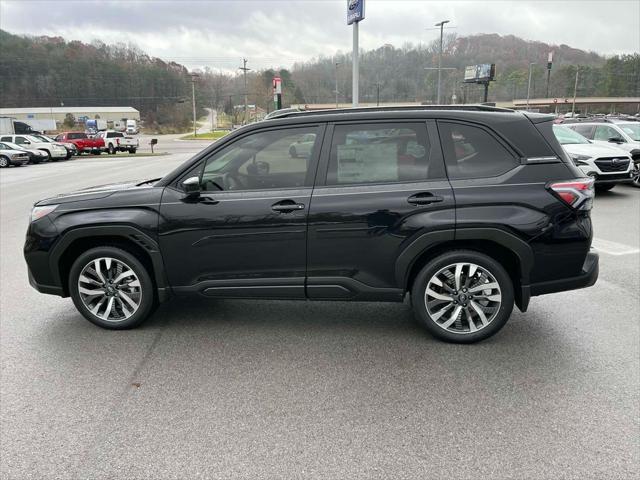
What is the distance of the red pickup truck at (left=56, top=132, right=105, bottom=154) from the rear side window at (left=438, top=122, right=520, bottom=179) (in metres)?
40.9

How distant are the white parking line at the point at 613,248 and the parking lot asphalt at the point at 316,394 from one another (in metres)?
2.18

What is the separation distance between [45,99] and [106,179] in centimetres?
12752

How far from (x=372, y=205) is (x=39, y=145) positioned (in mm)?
33727

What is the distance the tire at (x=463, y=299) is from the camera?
12.7ft

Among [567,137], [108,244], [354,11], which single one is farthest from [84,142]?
[108,244]

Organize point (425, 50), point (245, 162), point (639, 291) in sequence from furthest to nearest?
point (425, 50) → point (639, 291) → point (245, 162)

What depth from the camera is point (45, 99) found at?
12525cm

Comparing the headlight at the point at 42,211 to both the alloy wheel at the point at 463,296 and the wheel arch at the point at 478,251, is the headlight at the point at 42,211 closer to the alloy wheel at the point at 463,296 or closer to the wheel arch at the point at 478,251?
the wheel arch at the point at 478,251

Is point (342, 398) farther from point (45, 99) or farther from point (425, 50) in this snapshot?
point (45, 99)

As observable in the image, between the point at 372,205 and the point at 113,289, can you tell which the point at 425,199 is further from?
the point at 113,289

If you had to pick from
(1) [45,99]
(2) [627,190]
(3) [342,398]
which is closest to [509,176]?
(3) [342,398]

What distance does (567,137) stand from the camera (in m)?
13.7

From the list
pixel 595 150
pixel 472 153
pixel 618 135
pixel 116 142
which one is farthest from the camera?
pixel 116 142

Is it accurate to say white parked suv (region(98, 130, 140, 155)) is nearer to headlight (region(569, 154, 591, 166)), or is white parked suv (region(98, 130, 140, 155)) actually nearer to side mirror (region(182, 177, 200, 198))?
headlight (region(569, 154, 591, 166))
